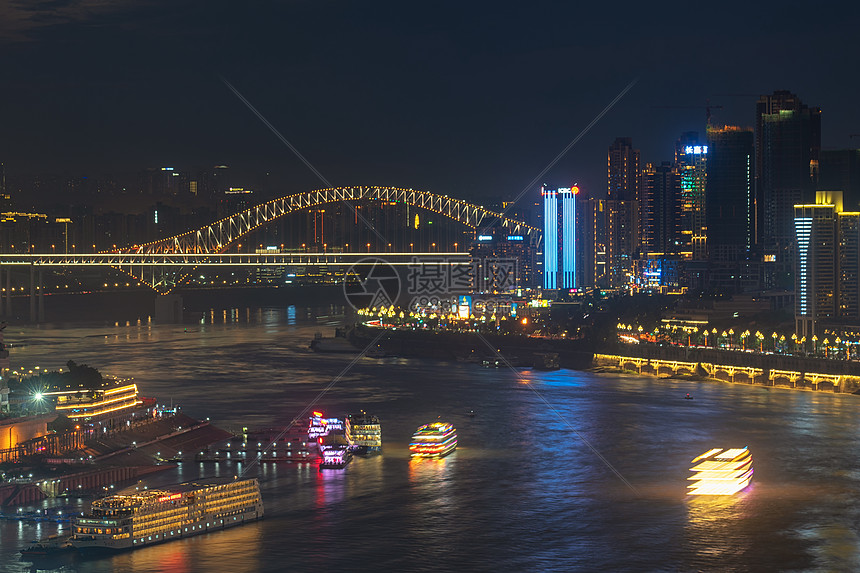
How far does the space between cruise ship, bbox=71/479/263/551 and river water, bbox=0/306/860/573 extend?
24 centimetres

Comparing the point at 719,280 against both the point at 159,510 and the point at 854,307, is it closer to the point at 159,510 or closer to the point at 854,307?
the point at 854,307

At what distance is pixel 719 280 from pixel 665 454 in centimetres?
3961

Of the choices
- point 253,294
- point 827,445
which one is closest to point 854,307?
point 827,445

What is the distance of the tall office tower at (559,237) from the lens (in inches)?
2127

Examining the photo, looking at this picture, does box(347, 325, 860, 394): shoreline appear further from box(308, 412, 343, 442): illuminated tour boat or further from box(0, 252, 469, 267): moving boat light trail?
box(308, 412, 343, 442): illuminated tour boat

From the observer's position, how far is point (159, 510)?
11977 millimetres

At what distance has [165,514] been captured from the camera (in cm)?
1200

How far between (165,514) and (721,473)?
23.0 feet

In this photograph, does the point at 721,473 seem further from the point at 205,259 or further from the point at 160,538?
the point at 205,259

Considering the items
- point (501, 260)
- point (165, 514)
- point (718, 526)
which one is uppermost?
point (501, 260)

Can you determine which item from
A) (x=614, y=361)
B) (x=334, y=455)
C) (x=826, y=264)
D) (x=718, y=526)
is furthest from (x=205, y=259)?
(x=718, y=526)

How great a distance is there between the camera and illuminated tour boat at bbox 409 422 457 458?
52.9ft

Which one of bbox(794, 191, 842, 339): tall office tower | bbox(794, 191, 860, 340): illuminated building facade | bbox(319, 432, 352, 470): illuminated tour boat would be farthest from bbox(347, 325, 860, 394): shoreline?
bbox(319, 432, 352, 470): illuminated tour boat

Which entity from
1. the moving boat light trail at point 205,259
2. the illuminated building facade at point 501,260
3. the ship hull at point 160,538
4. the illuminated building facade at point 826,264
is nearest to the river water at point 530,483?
the ship hull at point 160,538
